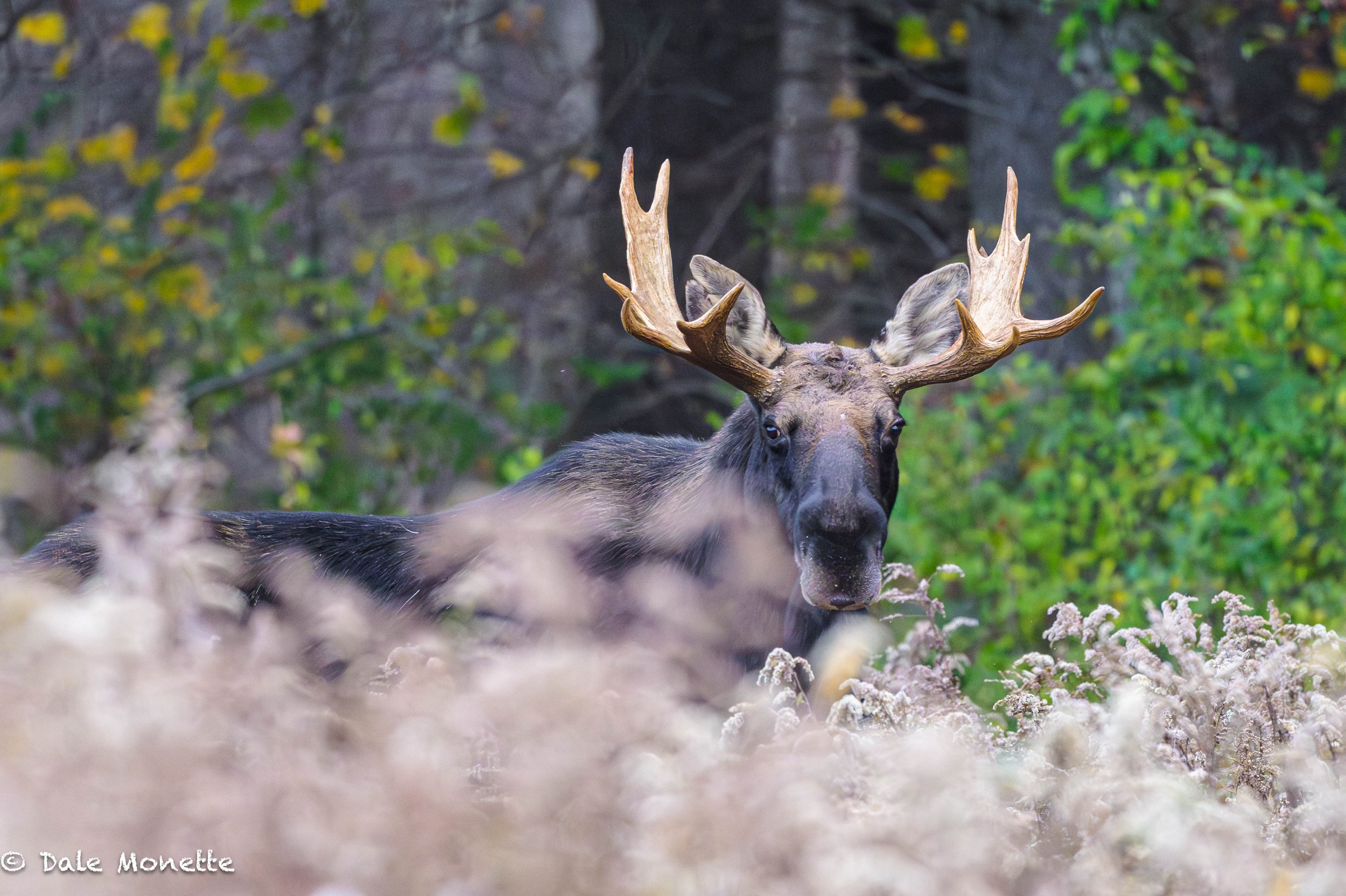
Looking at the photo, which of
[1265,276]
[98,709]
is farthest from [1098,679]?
[1265,276]

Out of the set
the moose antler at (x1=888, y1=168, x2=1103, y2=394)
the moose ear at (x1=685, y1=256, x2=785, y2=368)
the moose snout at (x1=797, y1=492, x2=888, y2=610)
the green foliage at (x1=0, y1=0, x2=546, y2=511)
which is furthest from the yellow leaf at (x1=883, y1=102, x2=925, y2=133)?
the moose snout at (x1=797, y1=492, x2=888, y2=610)

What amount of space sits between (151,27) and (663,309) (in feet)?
17.8

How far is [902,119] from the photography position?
36.2 feet

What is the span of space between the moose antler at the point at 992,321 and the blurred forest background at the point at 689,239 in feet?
4.47

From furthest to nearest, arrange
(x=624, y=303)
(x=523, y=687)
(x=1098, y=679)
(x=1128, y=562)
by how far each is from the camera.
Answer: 1. (x=1128, y=562)
2. (x=624, y=303)
3. (x=1098, y=679)
4. (x=523, y=687)

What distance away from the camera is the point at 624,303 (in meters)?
3.97

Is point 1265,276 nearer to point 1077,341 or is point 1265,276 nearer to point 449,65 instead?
point 1077,341

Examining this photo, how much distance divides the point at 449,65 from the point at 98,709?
917 cm

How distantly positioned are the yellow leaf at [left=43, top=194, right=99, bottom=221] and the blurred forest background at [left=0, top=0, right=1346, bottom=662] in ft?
0.34

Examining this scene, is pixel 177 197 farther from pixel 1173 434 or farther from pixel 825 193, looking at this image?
pixel 1173 434

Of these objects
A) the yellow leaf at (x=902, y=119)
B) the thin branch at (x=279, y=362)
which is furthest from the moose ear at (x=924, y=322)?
the yellow leaf at (x=902, y=119)

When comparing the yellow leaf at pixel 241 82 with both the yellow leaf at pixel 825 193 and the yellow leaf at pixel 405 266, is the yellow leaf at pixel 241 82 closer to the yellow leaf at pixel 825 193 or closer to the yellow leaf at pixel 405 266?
the yellow leaf at pixel 405 266

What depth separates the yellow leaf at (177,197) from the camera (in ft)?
27.6

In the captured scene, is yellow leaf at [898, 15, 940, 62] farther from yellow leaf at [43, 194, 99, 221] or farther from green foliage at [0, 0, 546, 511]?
yellow leaf at [43, 194, 99, 221]
